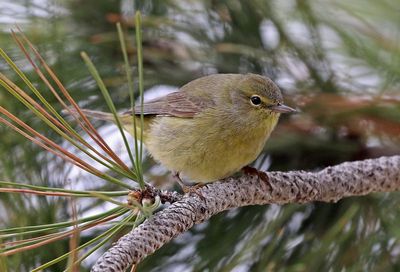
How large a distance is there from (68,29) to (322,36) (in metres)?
0.92

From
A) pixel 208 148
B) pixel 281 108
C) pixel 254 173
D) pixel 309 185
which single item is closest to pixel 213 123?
pixel 208 148

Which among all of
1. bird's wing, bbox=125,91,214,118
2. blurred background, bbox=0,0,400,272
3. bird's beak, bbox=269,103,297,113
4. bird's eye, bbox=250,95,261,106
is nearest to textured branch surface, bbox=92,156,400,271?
blurred background, bbox=0,0,400,272

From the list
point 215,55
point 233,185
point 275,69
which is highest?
point 215,55

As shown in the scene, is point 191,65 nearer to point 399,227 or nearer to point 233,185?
point 233,185

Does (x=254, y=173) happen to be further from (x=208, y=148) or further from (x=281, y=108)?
(x=208, y=148)

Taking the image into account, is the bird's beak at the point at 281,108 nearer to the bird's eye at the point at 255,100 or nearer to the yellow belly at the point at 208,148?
the yellow belly at the point at 208,148

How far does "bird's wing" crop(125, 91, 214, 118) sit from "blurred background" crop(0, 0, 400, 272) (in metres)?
0.49

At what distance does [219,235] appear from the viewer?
6.87 feet

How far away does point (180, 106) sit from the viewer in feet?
9.57

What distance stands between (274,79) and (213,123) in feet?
1.50

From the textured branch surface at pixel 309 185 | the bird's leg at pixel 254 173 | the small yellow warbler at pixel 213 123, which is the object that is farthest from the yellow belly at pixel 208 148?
the textured branch surface at pixel 309 185

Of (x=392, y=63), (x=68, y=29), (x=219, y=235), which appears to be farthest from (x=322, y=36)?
(x=68, y=29)

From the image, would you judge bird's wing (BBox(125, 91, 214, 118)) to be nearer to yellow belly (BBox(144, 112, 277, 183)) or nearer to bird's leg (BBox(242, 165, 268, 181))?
yellow belly (BBox(144, 112, 277, 183))

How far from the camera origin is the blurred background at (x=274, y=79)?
1.95 meters
